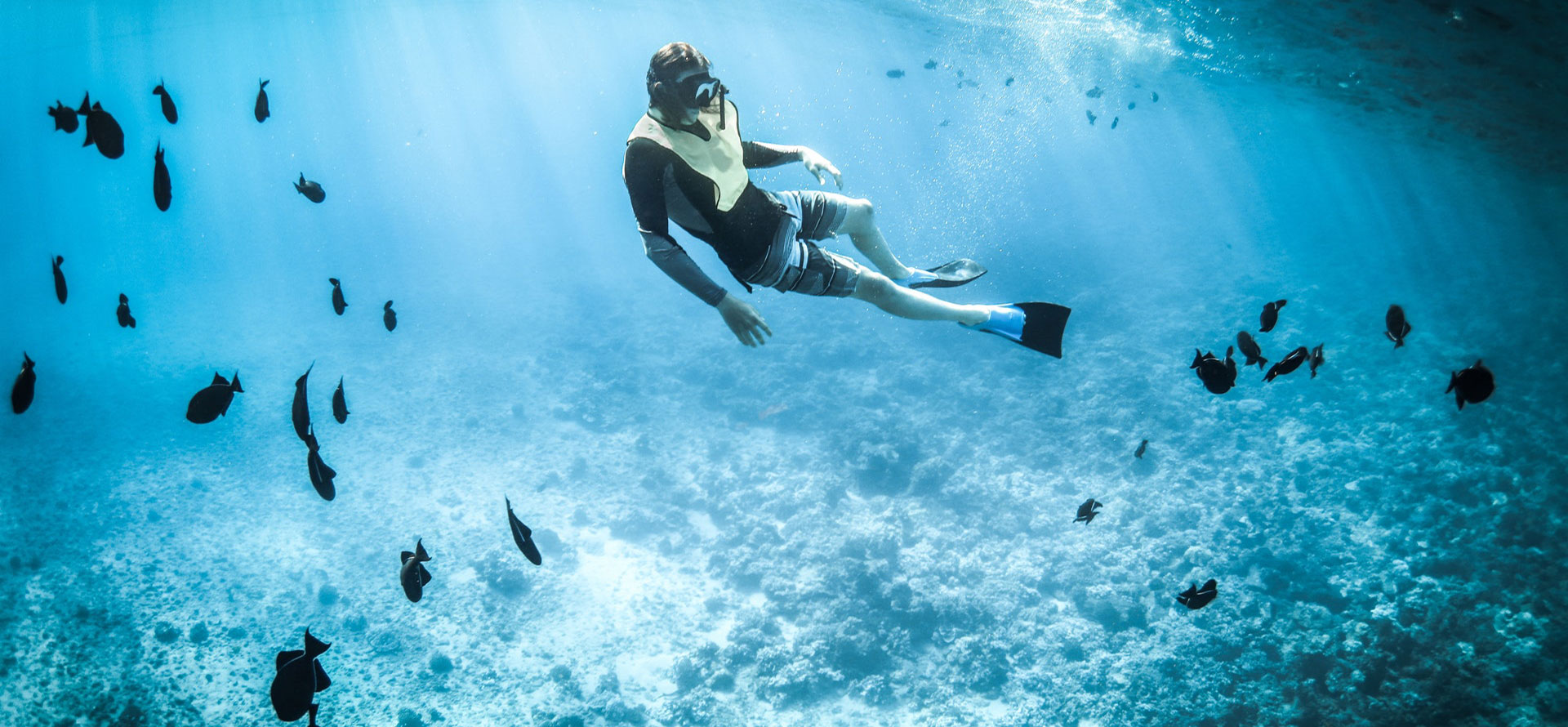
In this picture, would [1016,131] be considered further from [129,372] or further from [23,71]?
[23,71]

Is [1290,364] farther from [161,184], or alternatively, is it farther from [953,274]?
[161,184]

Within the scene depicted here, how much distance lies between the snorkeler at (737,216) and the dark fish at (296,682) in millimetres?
2667

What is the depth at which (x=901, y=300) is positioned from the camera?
4.18m

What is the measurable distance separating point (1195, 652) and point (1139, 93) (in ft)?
139

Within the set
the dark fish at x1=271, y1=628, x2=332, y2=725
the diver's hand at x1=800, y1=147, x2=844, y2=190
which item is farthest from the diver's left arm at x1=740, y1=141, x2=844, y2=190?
the dark fish at x1=271, y1=628, x2=332, y2=725

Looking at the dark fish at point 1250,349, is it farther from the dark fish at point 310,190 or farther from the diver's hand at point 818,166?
the dark fish at point 310,190

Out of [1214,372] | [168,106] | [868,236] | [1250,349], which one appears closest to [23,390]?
[168,106]

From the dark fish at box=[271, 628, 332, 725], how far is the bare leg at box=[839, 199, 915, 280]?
4.00 m

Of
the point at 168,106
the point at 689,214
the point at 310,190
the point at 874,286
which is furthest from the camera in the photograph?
the point at 310,190

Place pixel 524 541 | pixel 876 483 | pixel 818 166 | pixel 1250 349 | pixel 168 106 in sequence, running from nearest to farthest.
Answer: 1. pixel 524 541
2. pixel 168 106
3. pixel 818 166
4. pixel 1250 349
5. pixel 876 483

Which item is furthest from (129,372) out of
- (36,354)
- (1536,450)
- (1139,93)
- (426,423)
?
(1139,93)

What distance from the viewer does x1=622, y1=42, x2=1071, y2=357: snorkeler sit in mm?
3271

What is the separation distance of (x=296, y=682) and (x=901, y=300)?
3.99 m

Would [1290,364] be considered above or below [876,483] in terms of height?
above
